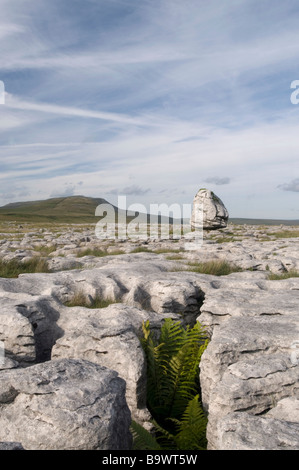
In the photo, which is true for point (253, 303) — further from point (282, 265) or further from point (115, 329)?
point (282, 265)

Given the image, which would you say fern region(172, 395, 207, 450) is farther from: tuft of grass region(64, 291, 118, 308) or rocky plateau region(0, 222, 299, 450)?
tuft of grass region(64, 291, 118, 308)

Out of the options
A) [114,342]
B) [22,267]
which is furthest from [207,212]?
[114,342]

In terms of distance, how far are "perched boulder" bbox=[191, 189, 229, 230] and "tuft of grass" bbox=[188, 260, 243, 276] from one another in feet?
96.3

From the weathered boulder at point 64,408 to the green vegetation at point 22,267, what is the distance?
28.7 feet

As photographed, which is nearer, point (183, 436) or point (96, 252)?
point (183, 436)

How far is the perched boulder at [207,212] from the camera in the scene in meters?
44.2

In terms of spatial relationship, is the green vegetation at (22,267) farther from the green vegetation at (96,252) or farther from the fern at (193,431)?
the fern at (193,431)

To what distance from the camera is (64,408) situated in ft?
13.9

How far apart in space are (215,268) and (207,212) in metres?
30.8

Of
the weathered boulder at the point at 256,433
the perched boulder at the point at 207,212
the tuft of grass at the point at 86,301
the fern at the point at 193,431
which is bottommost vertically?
the fern at the point at 193,431

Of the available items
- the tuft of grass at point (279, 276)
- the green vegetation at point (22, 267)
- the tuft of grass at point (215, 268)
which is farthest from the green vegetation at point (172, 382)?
the green vegetation at point (22, 267)

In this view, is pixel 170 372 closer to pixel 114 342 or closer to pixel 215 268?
pixel 114 342

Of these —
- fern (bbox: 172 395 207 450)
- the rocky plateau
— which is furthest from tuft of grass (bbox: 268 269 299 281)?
fern (bbox: 172 395 207 450)

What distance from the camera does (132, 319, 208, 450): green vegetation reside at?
18.6ft
